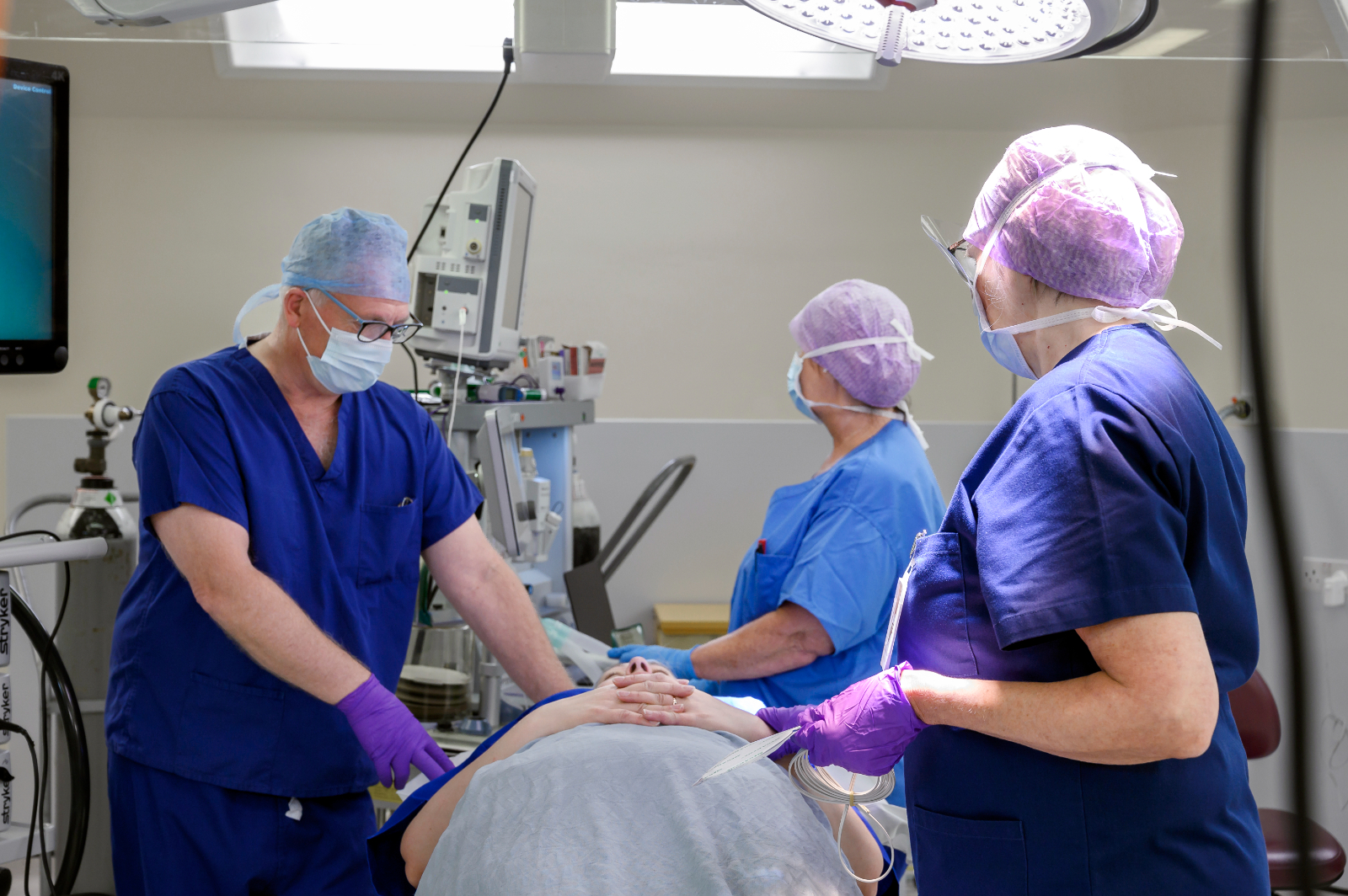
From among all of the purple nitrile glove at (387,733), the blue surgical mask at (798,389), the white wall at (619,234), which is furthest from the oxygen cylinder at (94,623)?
the white wall at (619,234)

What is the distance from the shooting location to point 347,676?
134 centimetres

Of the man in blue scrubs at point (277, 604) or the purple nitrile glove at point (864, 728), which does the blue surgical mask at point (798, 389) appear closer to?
the man in blue scrubs at point (277, 604)

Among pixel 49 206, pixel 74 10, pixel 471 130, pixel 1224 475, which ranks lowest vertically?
pixel 1224 475

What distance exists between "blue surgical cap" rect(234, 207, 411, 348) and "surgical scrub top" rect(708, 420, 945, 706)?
2.57ft

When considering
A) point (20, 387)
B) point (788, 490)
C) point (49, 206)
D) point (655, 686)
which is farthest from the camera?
point (20, 387)

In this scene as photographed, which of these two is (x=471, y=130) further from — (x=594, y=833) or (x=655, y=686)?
(x=594, y=833)

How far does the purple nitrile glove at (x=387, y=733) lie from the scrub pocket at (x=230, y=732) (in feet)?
0.41

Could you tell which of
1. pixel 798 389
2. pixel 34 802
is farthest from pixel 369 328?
pixel 34 802

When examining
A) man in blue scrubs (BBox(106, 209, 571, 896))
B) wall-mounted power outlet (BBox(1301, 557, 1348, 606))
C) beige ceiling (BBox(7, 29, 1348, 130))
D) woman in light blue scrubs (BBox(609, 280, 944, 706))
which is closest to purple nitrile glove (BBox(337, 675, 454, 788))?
man in blue scrubs (BBox(106, 209, 571, 896))

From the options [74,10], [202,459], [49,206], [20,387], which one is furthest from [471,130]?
[74,10]

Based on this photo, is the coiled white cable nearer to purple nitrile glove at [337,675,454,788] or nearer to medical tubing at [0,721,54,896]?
purple nitrile glove at [337,675,454,788]

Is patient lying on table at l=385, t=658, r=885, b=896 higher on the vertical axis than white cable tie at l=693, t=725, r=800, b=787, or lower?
lower

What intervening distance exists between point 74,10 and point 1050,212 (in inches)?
37.8

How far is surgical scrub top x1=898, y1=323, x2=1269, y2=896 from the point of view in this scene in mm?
823
